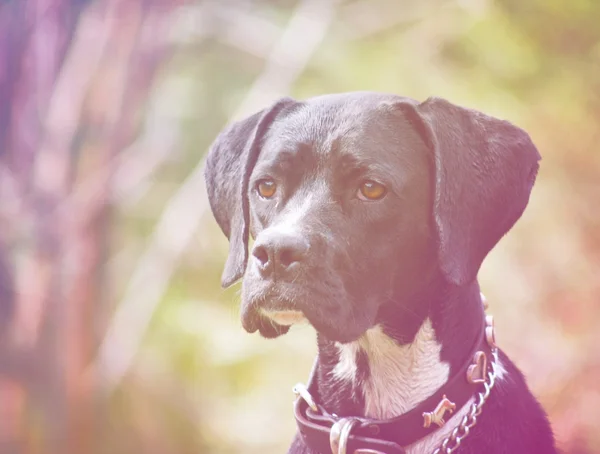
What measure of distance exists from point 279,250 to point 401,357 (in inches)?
14.9

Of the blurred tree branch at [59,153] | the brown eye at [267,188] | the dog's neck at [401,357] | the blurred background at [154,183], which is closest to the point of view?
the dog's neck at [401,357]

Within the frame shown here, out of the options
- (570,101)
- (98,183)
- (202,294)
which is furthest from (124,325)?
(570,101)

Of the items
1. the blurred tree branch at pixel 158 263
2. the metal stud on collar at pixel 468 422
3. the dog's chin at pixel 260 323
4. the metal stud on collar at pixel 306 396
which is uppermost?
the metal stud on collar at pixel 468 422

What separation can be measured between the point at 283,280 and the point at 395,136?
1.33 feet

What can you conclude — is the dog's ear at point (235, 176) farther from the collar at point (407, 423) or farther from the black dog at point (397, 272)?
the collar at point (407, 423)

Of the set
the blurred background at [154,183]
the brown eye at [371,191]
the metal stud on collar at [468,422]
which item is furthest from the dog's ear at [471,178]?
the blurred background at [154,183]

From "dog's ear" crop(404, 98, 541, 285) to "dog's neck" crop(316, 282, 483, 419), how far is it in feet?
0.28

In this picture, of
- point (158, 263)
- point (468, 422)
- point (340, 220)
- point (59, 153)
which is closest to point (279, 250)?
point (340, 220)

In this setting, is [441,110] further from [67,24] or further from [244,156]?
[67,24]

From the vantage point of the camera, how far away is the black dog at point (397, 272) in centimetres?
151

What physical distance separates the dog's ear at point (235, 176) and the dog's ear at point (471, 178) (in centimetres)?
39

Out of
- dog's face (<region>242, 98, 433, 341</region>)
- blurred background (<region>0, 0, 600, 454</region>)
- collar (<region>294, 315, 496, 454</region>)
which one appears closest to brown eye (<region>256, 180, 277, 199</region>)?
dog's face (<region>242, 98, 433, 341</region>)

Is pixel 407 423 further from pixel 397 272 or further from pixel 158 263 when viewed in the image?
pixel 158 263

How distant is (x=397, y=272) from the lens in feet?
5.17
